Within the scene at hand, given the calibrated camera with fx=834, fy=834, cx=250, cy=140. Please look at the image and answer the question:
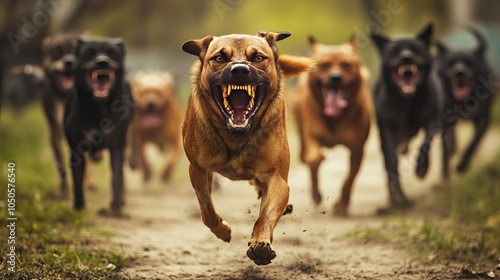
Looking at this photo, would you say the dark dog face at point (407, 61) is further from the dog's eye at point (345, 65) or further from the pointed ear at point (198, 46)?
the pointed ear at point (198, 46)

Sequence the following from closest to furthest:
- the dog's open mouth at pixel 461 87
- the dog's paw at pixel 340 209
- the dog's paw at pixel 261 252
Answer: the dog's paw at pixel 261 252 → the dog's paw at pixel 340 209 → the dog's open mouth at pixel 461 87

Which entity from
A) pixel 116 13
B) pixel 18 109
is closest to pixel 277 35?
pixel 18 109

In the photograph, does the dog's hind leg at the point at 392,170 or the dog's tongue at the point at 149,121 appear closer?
the dog's hind leg at the point at 392,170

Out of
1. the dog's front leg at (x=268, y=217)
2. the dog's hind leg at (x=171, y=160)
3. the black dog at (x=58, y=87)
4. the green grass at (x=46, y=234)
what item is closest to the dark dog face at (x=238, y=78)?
the dog's front leg at (x=268, y=217)

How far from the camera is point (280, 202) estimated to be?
5289 millimetres

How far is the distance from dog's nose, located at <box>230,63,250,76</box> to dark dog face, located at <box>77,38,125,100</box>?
3309mm

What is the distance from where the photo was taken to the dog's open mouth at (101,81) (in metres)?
8.14

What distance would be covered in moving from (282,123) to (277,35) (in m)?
0.59

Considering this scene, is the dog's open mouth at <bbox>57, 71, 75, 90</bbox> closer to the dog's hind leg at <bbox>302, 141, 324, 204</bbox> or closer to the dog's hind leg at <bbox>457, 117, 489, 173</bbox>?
the dog's hind leg at <bbox>302, 141, 324, 204</bbox>

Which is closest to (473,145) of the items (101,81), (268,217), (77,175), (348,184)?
(348,184)

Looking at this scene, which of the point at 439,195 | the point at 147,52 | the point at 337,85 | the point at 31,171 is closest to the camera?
the point at 337,85

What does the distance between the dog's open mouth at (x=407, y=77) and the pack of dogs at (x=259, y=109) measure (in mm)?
14

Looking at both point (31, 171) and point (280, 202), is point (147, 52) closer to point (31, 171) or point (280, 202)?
point (31, 171)

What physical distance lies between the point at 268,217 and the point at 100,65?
3.47 m
